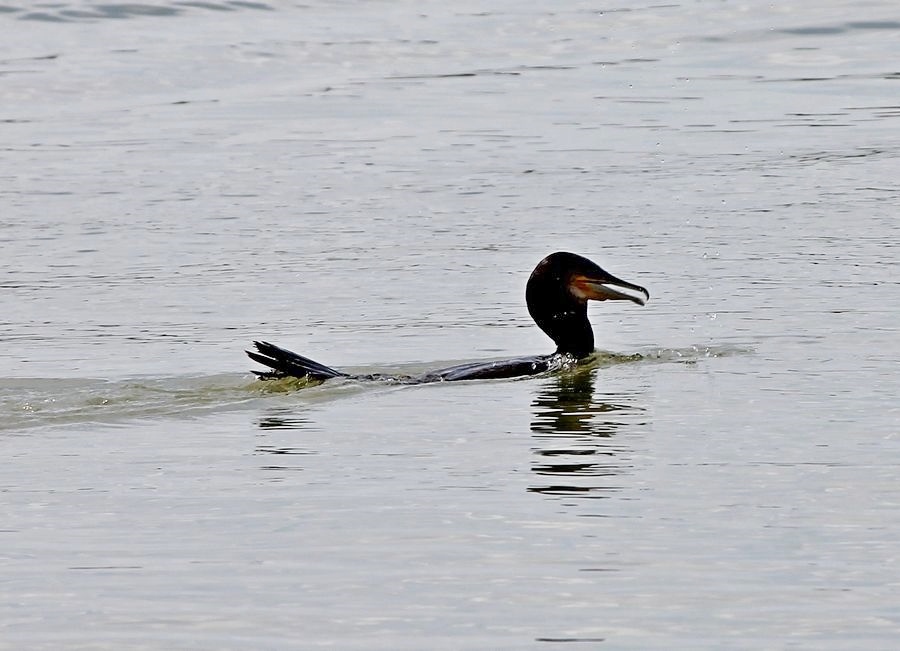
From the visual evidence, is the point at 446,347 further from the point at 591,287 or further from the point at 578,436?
the point at 578,436

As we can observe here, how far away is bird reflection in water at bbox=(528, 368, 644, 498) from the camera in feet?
25.2

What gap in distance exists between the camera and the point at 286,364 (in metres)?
10.4

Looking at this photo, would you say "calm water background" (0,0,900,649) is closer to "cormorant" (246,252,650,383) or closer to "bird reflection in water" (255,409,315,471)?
"bird reflection in water" (255,409,315,471)

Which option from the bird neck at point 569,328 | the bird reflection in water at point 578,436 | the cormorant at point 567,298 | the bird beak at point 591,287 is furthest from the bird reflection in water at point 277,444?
the bird beak at point 591,287

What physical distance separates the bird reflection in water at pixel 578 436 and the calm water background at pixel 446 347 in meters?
0.03

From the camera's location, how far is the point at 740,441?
8.48m

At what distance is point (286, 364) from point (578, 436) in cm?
200

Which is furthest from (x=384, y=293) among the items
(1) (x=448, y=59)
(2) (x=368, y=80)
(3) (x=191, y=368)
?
(1) (x=448, y=59)

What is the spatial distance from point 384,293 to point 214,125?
961 cm

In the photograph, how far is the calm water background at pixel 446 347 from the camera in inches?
241

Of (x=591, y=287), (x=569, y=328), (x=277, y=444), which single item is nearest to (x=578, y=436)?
(x=277, y=444)

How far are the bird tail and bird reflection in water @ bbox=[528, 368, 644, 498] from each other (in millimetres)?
1108

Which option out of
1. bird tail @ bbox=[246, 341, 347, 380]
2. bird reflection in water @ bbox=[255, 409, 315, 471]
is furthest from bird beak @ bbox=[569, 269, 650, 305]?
bird reflection in water @ bbox=[255, 409, 315, 471]

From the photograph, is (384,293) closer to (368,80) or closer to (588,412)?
(588,412)
